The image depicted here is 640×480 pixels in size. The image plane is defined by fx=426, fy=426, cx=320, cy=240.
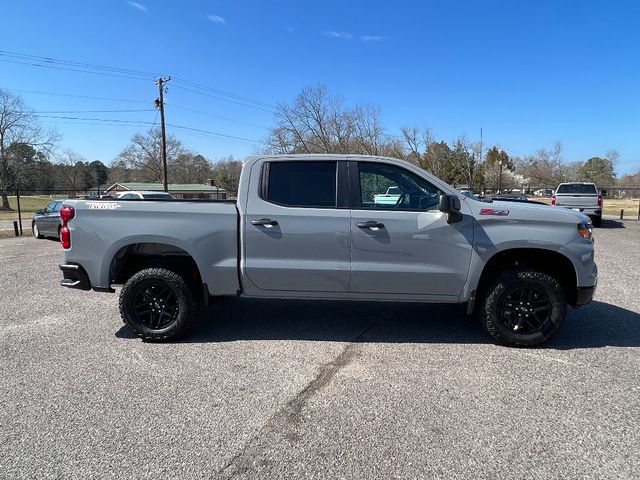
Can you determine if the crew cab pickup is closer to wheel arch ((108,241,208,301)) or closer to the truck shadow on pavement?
the truck shadow on pavement

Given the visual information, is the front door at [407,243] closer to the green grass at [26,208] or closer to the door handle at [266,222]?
the door handle at [266,222]

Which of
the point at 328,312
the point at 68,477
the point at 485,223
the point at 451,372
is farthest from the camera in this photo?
the point at 328,312

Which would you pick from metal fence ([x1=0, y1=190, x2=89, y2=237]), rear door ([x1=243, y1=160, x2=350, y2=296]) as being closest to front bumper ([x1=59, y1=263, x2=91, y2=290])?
rear door ([x1=243, y1=160, x2=350, y2=296])

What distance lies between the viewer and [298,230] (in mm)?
4277

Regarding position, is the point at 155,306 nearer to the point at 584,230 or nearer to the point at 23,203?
the point at 584,230

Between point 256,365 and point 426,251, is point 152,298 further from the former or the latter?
point 426,251

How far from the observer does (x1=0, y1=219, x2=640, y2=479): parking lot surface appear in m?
2.57

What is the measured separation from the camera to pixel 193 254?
4.36m

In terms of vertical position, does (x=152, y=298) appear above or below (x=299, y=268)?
below

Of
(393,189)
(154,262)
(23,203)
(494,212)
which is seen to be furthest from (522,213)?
(23,203)

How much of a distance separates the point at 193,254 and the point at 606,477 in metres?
3.71

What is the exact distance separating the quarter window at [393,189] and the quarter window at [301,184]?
33cm

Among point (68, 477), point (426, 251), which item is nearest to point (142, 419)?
point (68, 477)

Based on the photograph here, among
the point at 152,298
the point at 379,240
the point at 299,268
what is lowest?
the point at 152,298
